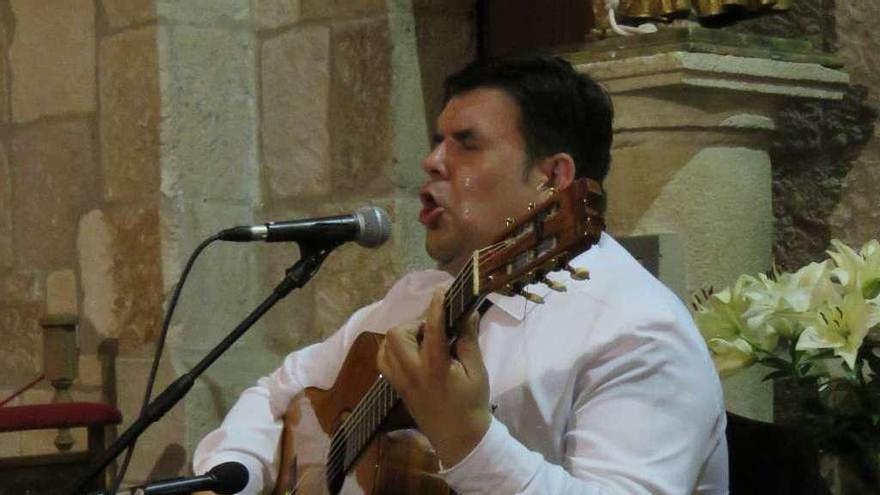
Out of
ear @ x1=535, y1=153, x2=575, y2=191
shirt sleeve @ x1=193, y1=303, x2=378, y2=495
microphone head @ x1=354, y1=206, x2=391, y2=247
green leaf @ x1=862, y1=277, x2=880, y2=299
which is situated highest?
ear @ x1=535, y1=153, x2=575, y2=191

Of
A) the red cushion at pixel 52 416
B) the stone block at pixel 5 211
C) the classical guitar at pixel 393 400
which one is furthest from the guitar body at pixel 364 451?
the stone block at pixel 5 211

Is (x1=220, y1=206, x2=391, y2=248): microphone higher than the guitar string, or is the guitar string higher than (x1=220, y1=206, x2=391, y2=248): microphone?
(x1=220, y1=206, x2=391, y2=248): microphone

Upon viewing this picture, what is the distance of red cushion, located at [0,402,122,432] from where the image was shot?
3406 mm

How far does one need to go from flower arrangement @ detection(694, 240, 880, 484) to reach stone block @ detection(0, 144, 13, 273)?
7.33ft

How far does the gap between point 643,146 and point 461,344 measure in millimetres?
1083

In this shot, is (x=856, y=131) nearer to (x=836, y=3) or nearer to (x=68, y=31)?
(x=836, y=3)

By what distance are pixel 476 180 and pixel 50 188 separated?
1939 mm

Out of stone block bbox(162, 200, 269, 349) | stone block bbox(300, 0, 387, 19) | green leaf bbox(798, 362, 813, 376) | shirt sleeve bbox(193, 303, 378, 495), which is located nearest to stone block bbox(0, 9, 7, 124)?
stone block bbox(162, 200, 269, 349)

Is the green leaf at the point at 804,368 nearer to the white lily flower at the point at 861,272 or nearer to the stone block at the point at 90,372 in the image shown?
the white lily flower at the point at 861,272

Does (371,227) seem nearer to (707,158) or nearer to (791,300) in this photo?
(791,300)

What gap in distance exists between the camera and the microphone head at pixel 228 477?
6.73 ft

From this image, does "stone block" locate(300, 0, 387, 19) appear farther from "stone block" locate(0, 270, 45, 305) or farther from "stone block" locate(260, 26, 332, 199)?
"stone block" locate(0, 270, 45, 305)

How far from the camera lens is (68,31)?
151 inches

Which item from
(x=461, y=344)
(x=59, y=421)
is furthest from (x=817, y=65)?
(x=59, y=421)
